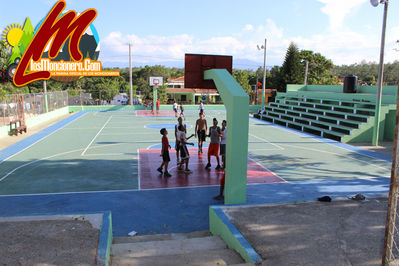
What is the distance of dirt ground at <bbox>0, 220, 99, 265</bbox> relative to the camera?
4449 millimetres

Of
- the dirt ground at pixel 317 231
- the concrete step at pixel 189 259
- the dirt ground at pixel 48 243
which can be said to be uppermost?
the dirt ground at pixel 48 243

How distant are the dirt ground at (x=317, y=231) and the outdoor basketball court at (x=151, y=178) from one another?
1.84m

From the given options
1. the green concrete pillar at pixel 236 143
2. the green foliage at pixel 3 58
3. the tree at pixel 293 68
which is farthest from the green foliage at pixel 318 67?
the green concrete pillar at pixel 236 143

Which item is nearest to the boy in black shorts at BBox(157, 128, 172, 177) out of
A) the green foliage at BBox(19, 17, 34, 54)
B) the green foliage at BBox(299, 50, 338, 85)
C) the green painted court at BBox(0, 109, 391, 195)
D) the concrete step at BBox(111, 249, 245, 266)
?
the green painted court at BBox(0, 109, 391, 195)

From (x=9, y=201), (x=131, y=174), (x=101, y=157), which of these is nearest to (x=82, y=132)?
(x=101, y=157)

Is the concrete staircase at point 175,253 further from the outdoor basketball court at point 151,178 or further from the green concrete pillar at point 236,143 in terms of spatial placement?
the green concrete pillar at point 236,143

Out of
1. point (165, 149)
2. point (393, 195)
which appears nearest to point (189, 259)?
point (393, 195)

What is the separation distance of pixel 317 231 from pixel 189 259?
90.6 inches

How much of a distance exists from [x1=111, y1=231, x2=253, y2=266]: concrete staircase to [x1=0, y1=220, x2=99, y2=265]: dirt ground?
482 millimetres

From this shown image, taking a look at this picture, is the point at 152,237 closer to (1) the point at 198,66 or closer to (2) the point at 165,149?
(2) the point at 165,149

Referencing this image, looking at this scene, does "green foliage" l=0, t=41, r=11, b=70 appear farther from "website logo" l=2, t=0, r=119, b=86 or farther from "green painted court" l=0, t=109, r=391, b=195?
Answer: "green painted court" l=0, t=109, r=391, b=195

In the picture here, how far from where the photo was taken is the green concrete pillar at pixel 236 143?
716 centimetres

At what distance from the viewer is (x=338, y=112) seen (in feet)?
73.7

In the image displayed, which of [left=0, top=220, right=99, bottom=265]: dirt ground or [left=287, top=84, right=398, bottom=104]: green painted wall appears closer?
[left=0, top=220, right=99, bottom=265]: dirt ground
